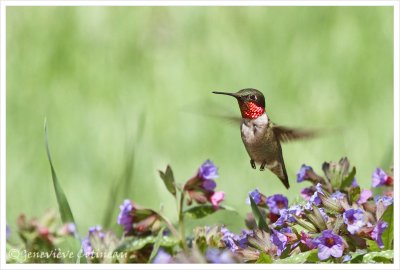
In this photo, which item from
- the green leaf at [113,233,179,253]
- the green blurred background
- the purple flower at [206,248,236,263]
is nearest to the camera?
the purple flower at [206,248,236,263]

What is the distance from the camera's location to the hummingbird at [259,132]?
1909 mm

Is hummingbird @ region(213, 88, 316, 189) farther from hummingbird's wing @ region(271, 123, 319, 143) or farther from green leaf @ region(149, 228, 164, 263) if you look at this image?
green leaf @ region(149, 228, 164, 263)

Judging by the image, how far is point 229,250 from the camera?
175 centimetres

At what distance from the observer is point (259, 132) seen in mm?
1932

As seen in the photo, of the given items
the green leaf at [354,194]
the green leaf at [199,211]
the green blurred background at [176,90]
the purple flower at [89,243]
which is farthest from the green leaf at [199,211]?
the green blurred background at [176,90]

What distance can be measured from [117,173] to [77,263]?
64.6 inches

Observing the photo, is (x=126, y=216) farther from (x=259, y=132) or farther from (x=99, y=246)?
(x=259, y=132)

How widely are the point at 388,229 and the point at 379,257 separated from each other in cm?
12

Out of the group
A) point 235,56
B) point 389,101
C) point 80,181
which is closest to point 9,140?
point 80,181

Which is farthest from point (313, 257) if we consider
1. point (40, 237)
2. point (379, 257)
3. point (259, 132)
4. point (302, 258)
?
point (40, 237)

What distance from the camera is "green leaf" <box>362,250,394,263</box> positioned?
1.67 m

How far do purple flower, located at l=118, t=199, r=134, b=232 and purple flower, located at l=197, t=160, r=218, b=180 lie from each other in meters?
0.18

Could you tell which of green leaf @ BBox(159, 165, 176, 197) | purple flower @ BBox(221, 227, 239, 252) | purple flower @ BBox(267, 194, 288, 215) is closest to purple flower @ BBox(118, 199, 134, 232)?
green leaf @ BBox(159, 165, 176, 197)

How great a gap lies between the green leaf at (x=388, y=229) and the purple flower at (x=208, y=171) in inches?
16.2
